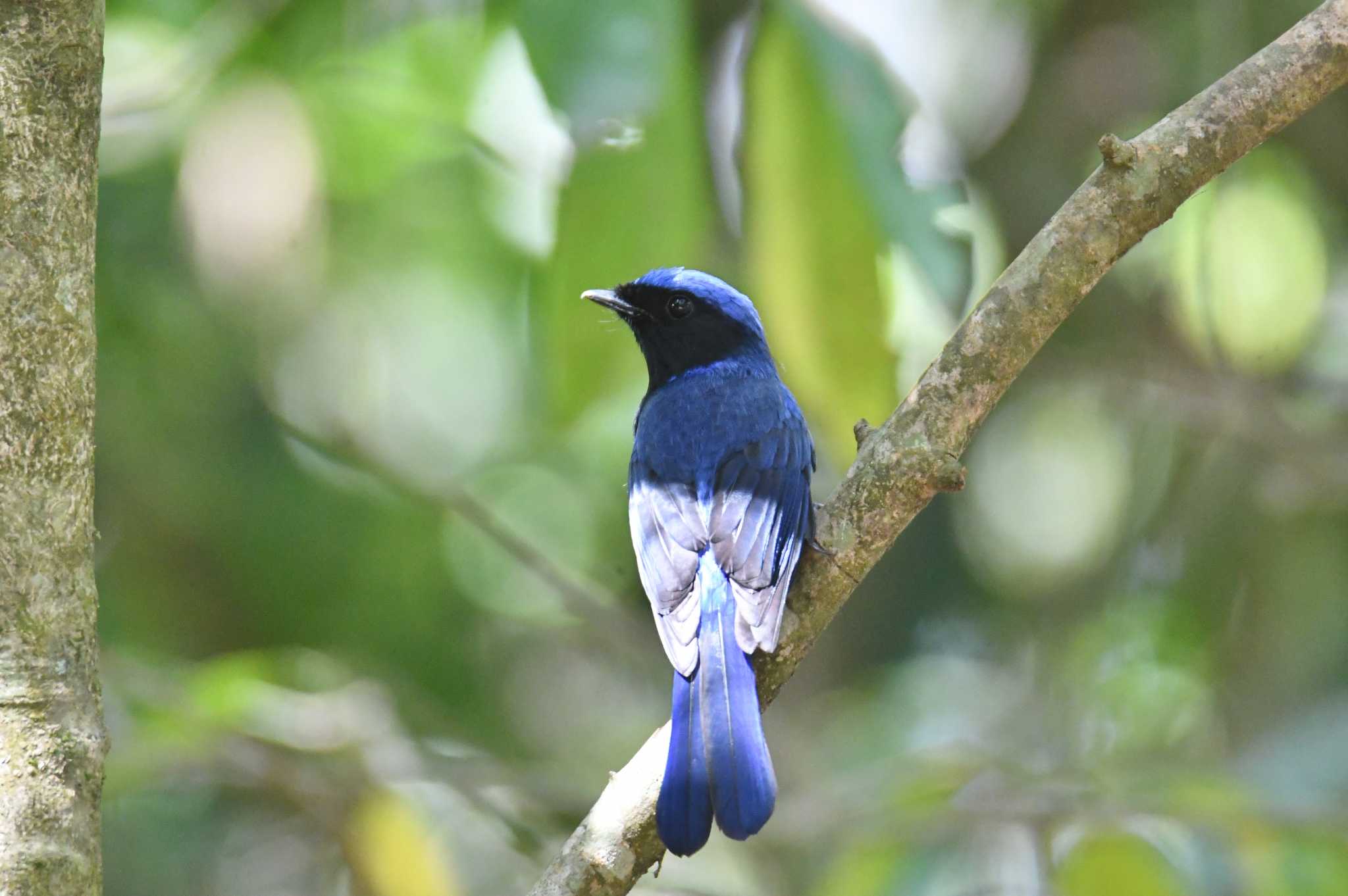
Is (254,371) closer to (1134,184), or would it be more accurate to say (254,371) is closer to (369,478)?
(369,478)

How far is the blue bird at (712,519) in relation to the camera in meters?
2.60

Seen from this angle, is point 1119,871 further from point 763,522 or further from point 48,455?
point 48,455

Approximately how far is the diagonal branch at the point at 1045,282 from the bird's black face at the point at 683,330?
1.27 meters

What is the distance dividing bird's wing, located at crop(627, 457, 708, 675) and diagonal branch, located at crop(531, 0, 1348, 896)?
0.17m

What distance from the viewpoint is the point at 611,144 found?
2.94m

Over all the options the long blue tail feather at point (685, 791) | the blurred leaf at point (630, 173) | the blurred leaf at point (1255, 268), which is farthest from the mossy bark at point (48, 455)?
the blurred leaf at point (1255, 268)

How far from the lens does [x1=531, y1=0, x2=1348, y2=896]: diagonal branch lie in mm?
2791

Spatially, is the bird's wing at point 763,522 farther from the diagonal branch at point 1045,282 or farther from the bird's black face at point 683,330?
the bird's black face at point 683,330

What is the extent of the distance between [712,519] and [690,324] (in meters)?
0.98

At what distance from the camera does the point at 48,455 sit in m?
1.97

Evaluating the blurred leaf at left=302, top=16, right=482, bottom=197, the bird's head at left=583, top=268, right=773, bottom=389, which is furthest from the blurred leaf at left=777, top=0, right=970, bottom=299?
the blurred leaf at left=302, top=16, right=482, bottom=197

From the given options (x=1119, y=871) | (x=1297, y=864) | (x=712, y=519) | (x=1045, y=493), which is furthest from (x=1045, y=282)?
(x=1045, y=493)

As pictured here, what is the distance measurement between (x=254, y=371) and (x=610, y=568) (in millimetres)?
1671

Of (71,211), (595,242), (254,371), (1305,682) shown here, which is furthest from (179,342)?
(1305,682)
